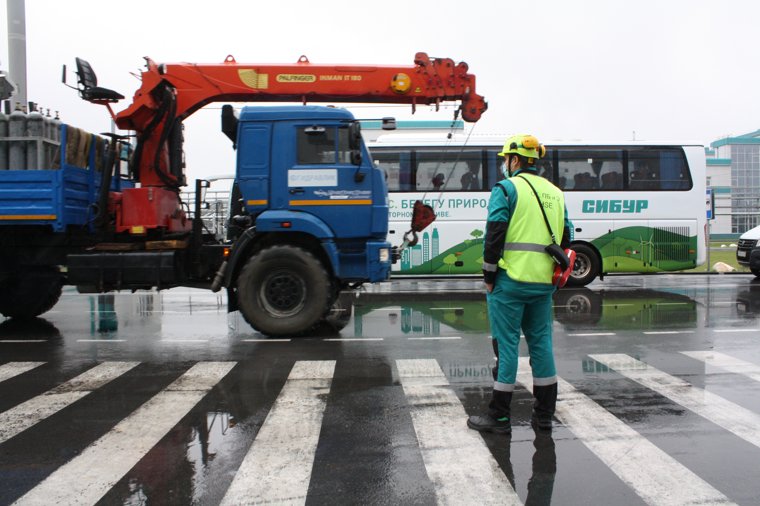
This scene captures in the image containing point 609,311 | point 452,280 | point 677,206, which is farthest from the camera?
point 452,280

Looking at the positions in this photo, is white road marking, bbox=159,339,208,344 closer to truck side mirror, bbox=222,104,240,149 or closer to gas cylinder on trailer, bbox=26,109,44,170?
truck side mirror, bbox=222,104,240,149

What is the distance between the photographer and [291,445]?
4414 millimetres

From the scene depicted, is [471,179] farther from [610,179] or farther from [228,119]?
[228,119]

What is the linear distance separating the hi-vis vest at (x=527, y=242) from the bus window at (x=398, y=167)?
10.3m

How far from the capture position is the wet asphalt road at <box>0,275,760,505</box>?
3.73 metres

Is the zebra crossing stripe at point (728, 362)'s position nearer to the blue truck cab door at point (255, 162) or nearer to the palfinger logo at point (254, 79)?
the blue truck cab door at point (255, 162)

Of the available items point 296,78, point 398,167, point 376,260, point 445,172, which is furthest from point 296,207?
point 445,172

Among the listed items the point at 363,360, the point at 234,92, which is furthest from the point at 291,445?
→ the point at 234,92

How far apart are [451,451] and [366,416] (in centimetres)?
101

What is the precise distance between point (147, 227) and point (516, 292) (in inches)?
234

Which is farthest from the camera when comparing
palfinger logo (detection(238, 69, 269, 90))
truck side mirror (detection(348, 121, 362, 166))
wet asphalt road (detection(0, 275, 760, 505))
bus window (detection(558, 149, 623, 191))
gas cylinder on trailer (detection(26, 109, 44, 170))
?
bus window (detection(558, 149, 623, 191))

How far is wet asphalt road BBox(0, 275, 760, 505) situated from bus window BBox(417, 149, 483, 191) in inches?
231

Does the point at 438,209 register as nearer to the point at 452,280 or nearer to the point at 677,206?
the point at 452,280

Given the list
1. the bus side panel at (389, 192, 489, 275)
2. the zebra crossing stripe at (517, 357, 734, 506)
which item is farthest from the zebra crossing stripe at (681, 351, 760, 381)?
the bus side panel at (389, 192, 489, 275)
